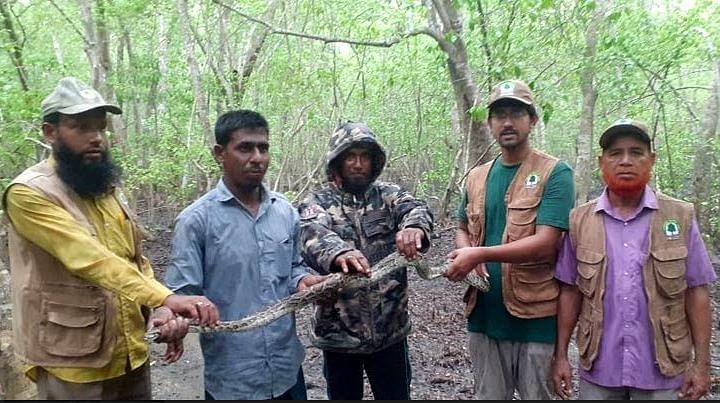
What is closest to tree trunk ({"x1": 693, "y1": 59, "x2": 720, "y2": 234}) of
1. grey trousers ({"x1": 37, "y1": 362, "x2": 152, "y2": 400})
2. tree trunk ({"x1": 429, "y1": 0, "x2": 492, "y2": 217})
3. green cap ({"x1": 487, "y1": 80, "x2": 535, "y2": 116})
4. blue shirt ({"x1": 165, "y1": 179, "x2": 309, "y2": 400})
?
tree trunk ({"x1": 429, "y1": 0, "x2": 492, "y2": 217})

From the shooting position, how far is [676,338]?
2.39 m

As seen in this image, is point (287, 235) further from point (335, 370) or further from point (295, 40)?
point (295, 40)

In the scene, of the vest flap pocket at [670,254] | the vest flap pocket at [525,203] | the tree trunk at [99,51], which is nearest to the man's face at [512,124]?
the vest flap pocket at [525,203]

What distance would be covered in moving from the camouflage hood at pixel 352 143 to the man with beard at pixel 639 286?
3.21ft

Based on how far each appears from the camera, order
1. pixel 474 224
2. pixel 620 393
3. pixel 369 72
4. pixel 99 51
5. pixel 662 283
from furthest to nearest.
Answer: pixel 369 72 → pixel 99 51 → pixel 474 224 → pixel 620 393 → pixel 662 283

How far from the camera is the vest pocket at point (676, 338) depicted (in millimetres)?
2381

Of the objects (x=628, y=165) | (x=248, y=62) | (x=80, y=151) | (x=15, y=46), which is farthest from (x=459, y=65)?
(x=15, y=46)

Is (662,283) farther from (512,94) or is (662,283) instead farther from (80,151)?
(80,151)

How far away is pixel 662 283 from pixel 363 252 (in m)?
1.27

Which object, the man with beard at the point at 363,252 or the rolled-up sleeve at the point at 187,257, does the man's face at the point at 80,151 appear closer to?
the rolled-up sleeve at the point at 187,257

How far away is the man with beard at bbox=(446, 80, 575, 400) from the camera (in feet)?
8.64

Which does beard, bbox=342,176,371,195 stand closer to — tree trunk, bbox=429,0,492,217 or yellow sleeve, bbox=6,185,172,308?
yellow sleeve, bbox=6,185,172,308

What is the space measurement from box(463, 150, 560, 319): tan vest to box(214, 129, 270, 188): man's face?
3.74 feet

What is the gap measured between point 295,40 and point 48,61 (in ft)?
16.2
